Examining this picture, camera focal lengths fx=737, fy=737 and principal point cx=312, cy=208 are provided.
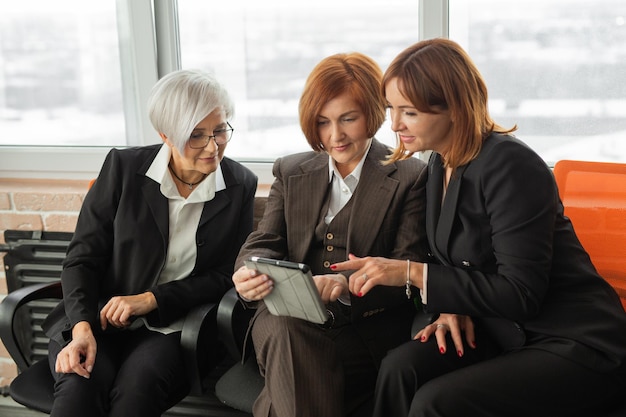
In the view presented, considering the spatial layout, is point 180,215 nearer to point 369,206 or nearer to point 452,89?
point 369,206

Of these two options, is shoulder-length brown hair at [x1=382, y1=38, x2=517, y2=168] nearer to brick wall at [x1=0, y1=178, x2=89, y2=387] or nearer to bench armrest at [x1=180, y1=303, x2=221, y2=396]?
bench armrest at [x1=180, y1=303, x2=221, y2=396]

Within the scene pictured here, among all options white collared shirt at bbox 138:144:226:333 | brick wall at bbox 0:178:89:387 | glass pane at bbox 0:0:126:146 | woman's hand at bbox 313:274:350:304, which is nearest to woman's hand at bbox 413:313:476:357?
woman's hand at bbox 313:274:350:304

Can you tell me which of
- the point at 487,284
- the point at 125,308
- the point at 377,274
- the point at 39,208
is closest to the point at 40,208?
the point at 39,208

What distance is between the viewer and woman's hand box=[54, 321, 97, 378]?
7.22 feet

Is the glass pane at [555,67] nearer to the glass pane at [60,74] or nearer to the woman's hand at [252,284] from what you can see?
the woman's hand at [252,284]

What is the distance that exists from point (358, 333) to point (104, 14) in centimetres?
182

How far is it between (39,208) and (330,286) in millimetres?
1512

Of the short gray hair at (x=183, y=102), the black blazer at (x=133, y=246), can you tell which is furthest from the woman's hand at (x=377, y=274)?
the short gray hair at (x=183, y=102)

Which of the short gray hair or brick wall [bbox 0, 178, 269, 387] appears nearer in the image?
the short gray hair

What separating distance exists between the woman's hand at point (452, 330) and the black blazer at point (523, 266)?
0.10 meters

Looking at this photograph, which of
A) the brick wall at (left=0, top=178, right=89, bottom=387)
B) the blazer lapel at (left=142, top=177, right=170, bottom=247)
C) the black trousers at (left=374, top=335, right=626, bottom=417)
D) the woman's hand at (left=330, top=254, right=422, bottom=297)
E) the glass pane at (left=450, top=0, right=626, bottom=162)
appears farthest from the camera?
the brick wall at (left=0, top=178, right=89, bottom=387)

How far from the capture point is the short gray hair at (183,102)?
7.86 ft

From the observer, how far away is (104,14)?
3129mm

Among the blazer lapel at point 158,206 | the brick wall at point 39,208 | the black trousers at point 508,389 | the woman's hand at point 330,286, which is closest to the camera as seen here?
the black trousers at point 508,389
